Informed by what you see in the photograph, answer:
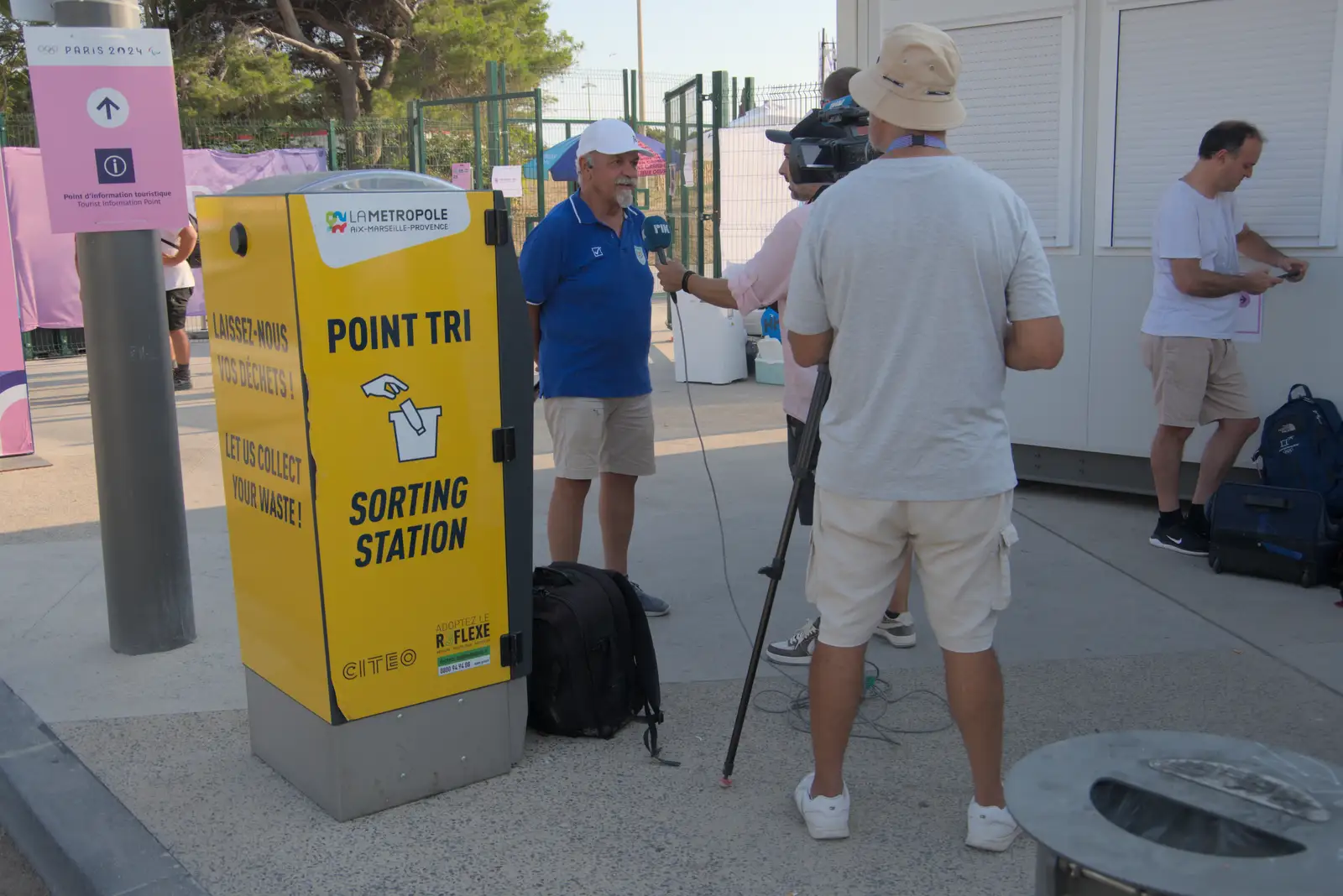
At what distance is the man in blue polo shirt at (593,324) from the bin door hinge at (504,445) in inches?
40.0

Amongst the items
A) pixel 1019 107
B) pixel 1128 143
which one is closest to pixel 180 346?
pixel 1019 107

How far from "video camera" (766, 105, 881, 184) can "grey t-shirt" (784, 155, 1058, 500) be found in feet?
2.86

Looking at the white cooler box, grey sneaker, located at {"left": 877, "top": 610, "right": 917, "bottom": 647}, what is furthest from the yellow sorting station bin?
the white cooler box

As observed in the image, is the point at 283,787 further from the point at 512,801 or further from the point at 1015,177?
the point at 1015,177

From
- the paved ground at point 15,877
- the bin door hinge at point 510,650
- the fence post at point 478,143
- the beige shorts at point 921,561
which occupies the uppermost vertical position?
the fence post at point 478,143

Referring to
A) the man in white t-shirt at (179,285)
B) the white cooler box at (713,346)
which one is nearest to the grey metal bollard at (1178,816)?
the white cooler box at (713,346)

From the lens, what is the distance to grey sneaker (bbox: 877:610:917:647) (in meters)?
4.42

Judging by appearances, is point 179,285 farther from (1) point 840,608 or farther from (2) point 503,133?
(1) point 840,608

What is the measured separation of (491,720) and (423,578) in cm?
49

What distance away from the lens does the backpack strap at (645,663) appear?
371 cm

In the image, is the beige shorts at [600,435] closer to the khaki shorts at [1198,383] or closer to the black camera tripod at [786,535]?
the black camera tripod at [786,535]

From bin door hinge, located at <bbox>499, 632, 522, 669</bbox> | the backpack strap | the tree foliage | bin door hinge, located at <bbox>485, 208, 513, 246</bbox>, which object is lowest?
the backpack strap

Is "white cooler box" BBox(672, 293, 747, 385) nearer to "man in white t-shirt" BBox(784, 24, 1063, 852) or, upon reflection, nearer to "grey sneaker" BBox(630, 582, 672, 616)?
"grey sneaker" BBox(630, 582, 672, 616)

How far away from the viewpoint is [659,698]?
152 inches
